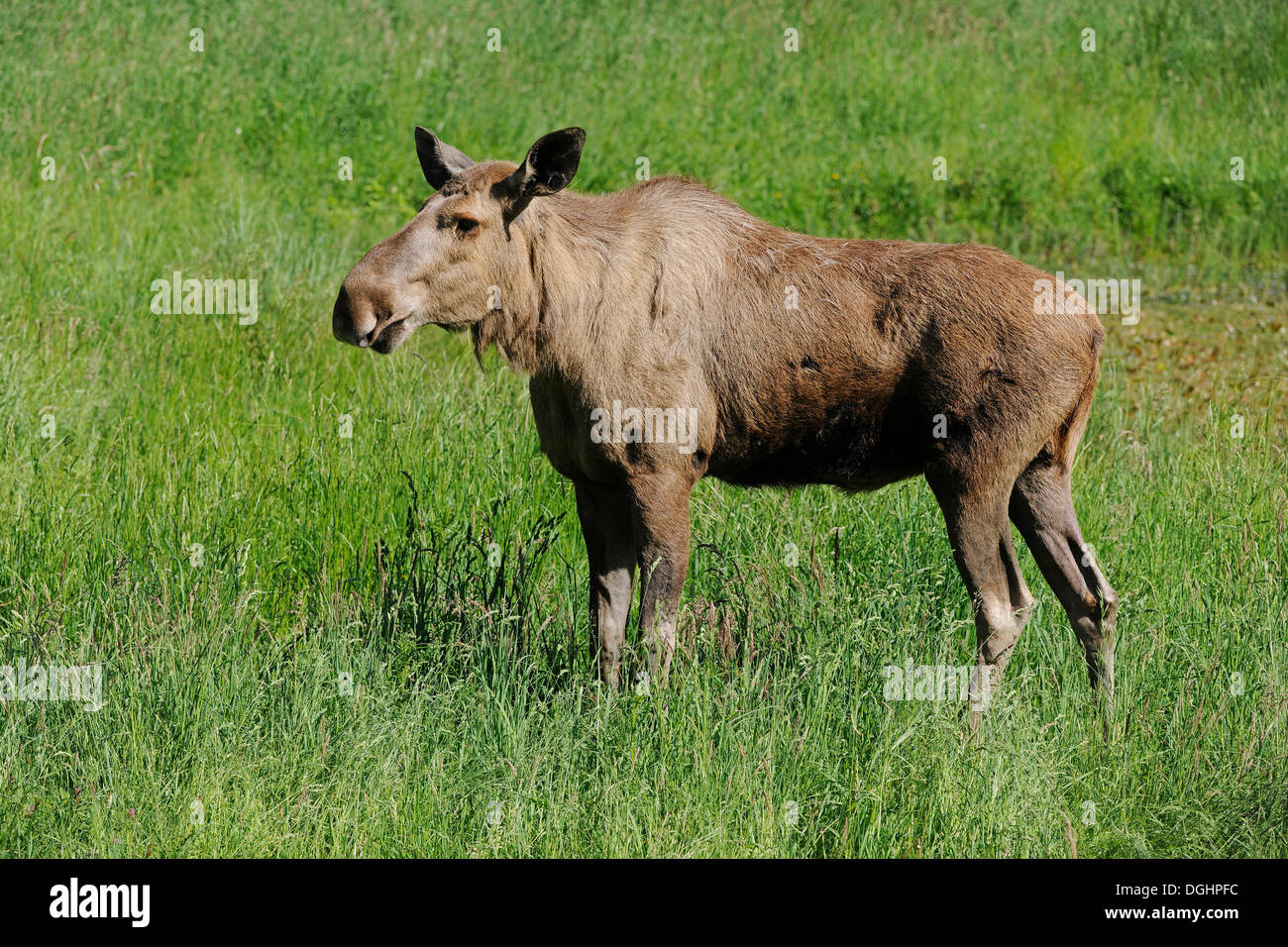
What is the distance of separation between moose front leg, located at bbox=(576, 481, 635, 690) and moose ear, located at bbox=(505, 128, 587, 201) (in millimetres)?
1177

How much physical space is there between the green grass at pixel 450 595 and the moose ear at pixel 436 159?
1.52 metres

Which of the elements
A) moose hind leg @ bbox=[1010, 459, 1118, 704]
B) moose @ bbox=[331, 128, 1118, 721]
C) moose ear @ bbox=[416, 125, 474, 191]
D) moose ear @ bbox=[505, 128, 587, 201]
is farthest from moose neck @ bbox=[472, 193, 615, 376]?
moose hind leg @ bbox=[1010, 459, 1118, 704]

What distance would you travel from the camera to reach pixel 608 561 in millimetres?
5836

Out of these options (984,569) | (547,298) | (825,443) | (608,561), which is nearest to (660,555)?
(608,561)

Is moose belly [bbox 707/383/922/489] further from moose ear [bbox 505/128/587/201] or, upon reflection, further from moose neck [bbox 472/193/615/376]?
moose ear [bbox 505/128/587/201]

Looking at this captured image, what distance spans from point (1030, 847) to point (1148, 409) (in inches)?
189

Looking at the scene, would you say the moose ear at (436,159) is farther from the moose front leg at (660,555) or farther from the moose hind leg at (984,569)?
the moose hind leg at (984,569)

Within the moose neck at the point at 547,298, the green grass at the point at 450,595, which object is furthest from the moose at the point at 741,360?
the green grass at the point at 450,595

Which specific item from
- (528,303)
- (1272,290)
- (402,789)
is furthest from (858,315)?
(1272,290)

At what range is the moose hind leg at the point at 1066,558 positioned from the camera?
5797mm

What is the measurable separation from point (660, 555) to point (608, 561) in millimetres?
421

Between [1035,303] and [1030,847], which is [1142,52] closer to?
[1035,303]

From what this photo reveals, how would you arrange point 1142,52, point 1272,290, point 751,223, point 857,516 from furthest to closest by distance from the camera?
point 1142,52, point 1272,290, point 857,516, point 751,223

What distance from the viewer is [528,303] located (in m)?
5.45
